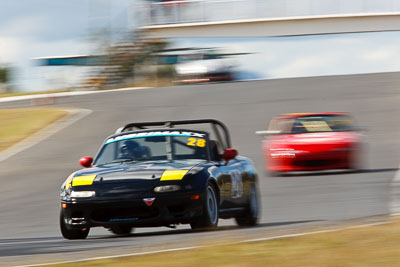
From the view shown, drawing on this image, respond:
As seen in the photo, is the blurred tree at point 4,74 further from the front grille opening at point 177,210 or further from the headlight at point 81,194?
the front grille opening at point 177,210

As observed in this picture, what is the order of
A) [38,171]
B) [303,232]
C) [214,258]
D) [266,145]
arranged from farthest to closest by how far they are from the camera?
1. [38,171]
2. [266,145]
3. [303,232]
4. [214,258]

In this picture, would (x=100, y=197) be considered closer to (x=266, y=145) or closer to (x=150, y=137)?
(x=150, y=137)

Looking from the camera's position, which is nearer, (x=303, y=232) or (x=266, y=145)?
(x=303, y=232)

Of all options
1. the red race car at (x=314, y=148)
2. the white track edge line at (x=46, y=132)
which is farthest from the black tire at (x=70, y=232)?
the white track edge line at (x=46, y=132)

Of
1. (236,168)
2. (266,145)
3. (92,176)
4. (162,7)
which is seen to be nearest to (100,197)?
(92,176)

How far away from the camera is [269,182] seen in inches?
689

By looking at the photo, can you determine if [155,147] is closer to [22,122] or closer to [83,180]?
[83,180]

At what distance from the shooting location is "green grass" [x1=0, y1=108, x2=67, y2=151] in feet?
90.2

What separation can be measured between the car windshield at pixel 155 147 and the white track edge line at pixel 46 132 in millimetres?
13719

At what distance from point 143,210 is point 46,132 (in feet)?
62.7

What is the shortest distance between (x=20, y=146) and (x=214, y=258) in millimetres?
20041

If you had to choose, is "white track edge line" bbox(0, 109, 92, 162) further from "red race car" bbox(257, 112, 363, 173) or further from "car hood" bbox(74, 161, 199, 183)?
"car hood" bbox(74, 161, 199, 183)

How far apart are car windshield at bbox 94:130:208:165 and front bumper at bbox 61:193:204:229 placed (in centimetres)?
107

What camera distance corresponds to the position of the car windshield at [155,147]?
10.5 metres
